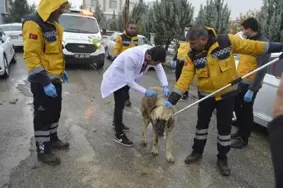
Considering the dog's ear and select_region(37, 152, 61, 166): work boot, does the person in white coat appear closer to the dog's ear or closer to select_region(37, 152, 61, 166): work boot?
the dog's ear

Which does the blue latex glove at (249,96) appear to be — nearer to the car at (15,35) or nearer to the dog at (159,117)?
the dog at (159,117)

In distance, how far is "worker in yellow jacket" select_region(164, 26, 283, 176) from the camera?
353 cm

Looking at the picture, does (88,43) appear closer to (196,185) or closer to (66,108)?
(66,108)

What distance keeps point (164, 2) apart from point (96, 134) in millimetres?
9613

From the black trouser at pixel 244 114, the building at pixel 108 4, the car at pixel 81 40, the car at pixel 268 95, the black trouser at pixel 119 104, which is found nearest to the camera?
the black trouser at pixel 119 104

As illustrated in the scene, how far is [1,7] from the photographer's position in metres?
43.1

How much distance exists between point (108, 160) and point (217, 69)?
1.90 m

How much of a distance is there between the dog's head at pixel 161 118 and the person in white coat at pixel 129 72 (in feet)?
0.96

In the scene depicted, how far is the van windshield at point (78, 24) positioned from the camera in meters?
11.5

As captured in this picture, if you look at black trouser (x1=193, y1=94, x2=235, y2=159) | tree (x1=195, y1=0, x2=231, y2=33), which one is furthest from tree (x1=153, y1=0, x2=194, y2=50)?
black trouser (x1=193, y1=94, x2=235, y2=159)

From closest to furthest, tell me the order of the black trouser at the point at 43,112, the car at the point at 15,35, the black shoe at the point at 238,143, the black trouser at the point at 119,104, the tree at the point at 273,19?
the black trouser at the point at 43,112 < the black trouser at the point at 119,104 < the black shoe at the point at 238,143 < the tree at the point at 273,19 < the car at the point at 15,35

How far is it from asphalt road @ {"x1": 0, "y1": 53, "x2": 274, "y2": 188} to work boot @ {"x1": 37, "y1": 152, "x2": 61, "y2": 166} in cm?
7

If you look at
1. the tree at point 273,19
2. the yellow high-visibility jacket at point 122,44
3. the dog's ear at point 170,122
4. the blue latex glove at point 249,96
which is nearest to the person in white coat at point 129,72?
the dog's ear at point 170,122

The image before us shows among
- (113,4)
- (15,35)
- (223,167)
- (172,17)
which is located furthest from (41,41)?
(113,4)
